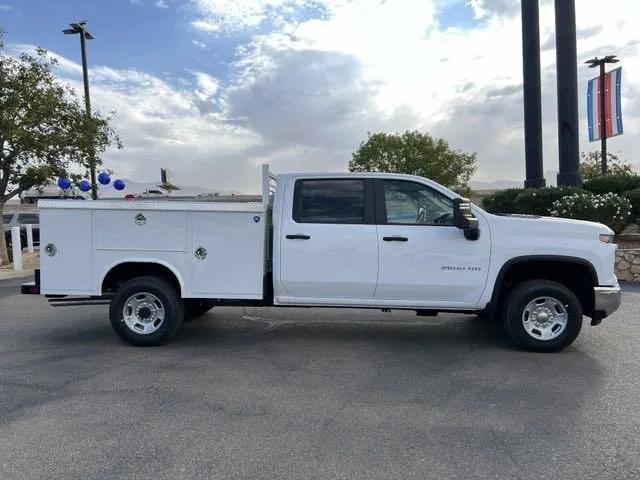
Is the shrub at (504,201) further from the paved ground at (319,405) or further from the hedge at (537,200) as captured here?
the paved ground at (319,405)

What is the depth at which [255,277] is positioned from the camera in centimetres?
584

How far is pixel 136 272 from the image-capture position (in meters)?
6.25

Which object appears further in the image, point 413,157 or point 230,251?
point 413,157

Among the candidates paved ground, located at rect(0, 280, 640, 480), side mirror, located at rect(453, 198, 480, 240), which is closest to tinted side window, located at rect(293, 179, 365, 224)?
side mirror, located at rect(453, 198, 480, 240)

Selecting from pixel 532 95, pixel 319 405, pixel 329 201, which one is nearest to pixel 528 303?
pixel 329 201

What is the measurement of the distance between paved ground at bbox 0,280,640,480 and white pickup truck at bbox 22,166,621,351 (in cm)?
53

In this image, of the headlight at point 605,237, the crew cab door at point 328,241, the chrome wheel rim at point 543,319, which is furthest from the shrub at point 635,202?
the crew cab door at point 328,241

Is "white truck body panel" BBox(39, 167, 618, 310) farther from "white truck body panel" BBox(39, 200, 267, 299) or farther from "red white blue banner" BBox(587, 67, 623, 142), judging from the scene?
"red white blue banner" BBox(587, 67, 623, 142)

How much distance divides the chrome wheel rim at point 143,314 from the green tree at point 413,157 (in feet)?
89.0

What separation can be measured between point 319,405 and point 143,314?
2.74 m

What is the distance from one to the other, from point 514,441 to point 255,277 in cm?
320

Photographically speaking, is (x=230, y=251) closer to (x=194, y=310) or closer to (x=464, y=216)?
(x=194, y=310)

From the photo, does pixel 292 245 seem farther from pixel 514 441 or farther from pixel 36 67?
pixel 36 67

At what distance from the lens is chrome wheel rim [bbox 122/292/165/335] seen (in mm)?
5980
